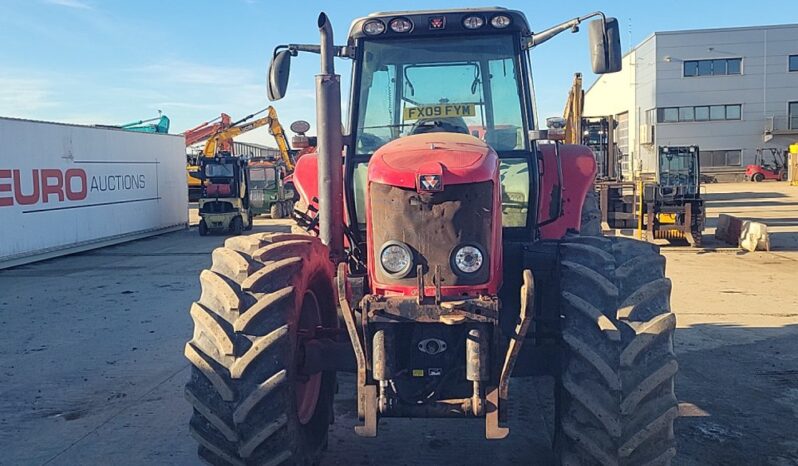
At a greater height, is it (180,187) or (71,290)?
(180,187)

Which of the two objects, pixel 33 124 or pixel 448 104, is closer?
pixel 448 104

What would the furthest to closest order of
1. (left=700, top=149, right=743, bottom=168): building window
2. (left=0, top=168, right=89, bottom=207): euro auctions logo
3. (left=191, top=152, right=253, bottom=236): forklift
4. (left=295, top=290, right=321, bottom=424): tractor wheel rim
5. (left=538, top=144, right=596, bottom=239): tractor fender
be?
(left=700, top=149, right=743, bottom=168): building window, (left=191, top=152, right=253, bottom=236): forklift, (left=0, top=168, right=89, bottom=207): euro auctions logo, (left=538, top=144, right=596, bottom=239): tractor fender, (left=295, top=290, right=321, bottom=424): tractor wheel rim

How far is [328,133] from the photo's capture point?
4.36m

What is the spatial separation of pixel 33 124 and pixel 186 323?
9388 millimetres

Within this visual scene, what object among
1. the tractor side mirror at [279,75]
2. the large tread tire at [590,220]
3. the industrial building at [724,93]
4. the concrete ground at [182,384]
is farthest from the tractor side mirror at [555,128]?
the industrial building at [724,93]

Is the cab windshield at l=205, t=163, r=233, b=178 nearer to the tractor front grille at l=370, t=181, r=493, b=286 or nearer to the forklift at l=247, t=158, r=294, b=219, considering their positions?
the forklift at l=247, t=158, r=294, b=219

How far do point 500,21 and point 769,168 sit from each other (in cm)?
4968

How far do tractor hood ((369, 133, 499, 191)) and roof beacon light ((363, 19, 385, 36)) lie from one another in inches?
45.4

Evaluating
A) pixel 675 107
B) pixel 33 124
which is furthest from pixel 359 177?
pixel 675 107

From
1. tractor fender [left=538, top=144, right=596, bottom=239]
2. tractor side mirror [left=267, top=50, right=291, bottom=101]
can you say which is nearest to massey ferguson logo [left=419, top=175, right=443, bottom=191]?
tractor side mirror [left=267, top=50, right=291, bottom=101]

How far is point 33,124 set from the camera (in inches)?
632

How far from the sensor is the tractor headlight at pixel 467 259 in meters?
3.79

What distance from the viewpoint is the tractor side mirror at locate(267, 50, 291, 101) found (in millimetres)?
4988

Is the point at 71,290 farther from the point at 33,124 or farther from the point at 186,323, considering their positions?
the point at 33,124
